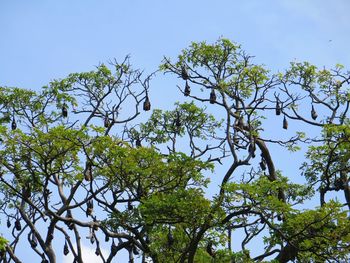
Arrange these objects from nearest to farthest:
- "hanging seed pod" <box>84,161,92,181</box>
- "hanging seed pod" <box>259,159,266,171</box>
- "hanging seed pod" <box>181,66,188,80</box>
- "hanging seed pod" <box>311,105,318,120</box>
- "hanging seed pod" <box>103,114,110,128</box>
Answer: "hanging seed pod" <box>84,161,92,181</box> → "hanging seed pod" <box>259,159,266,171</box> → "hanging seed pod" <box>103,114,110,128</box> → "hanging seed pod" <box>181,66,188,80</box> → "hanging seed pod" <box>311,105,318,120</box>

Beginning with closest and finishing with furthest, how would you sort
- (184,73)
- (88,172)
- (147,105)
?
(88,172) < (147,105) < (184,73)

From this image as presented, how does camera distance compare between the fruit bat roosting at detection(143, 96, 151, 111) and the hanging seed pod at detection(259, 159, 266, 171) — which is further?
the fruit bat roosting at detection(143, 96, 151, 111)

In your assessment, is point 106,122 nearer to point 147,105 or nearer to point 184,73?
point 147,105

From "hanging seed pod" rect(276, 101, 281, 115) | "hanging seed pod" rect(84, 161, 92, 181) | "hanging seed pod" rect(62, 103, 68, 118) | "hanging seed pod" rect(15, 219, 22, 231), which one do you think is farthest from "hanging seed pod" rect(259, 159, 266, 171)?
"hanging seed pod" rect(15, 219, 22, 231)

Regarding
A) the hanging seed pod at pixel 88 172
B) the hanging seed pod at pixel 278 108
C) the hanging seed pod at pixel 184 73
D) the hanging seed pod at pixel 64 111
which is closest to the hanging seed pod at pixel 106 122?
the hanging seed pod at pixel 64 111

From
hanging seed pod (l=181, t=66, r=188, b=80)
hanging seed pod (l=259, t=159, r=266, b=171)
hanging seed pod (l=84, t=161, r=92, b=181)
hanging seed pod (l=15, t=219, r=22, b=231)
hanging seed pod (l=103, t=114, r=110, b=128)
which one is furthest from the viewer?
hanging seed pod (l=181, t=66, r=188, b=80)

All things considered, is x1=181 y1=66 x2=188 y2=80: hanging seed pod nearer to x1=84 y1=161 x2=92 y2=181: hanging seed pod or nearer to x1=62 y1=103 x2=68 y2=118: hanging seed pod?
x1=62 y1=103 x2=68 y2=118: hanging seed pod

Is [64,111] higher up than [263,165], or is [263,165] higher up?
[64,111]

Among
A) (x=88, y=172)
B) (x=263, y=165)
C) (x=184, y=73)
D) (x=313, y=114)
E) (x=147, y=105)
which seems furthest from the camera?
(x=313, y=114)

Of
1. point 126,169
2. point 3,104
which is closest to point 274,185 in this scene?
point 126,169

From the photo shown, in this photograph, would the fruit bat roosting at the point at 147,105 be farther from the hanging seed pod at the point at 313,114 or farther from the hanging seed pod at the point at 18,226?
the hanging seed pod at the point at 313,114

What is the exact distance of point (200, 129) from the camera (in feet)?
82.5

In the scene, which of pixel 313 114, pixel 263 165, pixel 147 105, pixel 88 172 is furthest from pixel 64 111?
pixel 313 114

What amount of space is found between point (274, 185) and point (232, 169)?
2666 mm
